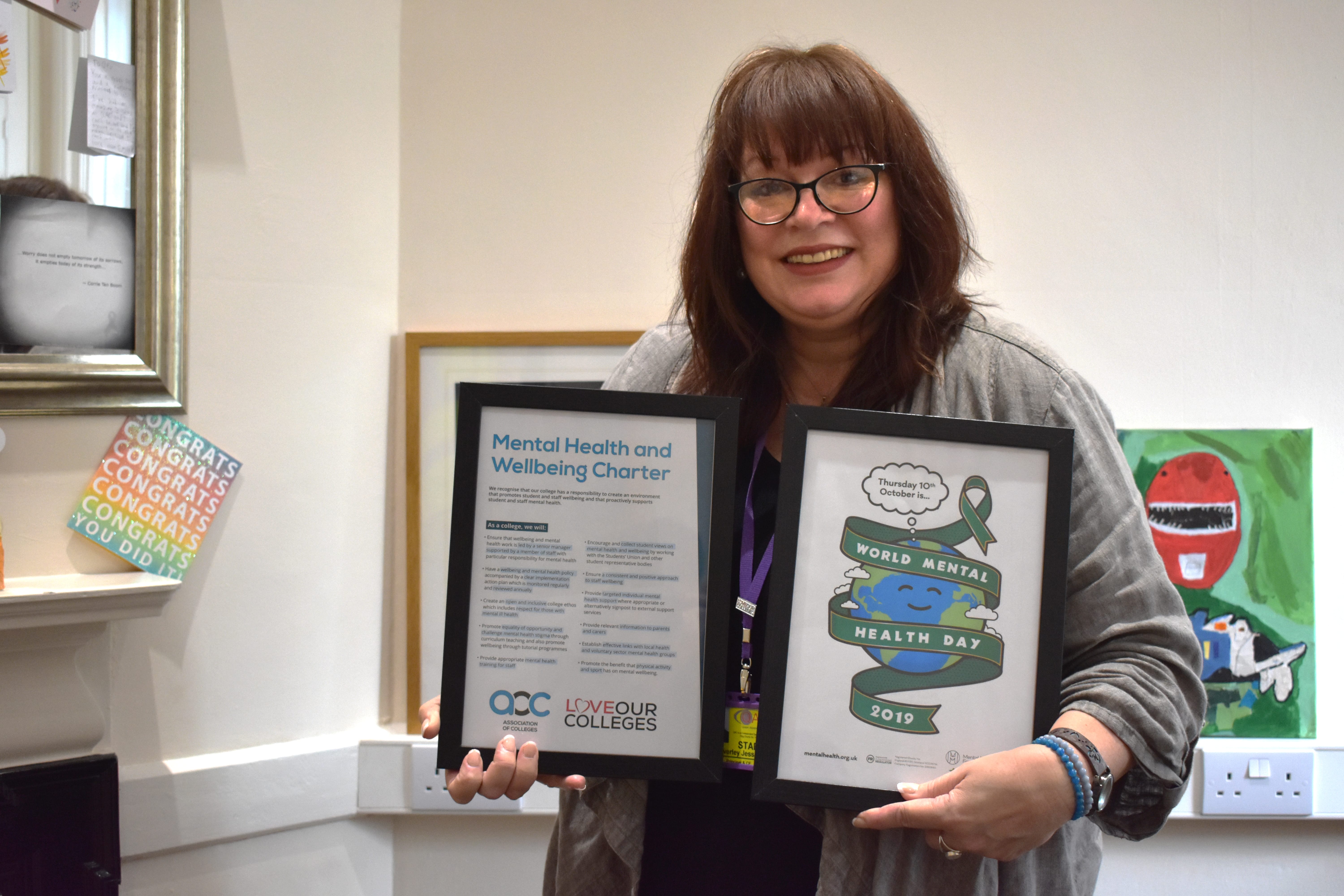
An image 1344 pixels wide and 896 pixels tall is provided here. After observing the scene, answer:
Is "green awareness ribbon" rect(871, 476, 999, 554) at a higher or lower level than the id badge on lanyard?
higher

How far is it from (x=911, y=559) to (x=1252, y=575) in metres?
1.17

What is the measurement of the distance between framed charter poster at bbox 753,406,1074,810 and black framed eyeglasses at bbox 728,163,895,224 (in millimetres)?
236

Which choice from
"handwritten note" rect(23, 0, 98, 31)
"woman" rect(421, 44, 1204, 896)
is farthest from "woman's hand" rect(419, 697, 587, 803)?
"handwritten note" rect(23, 0, 98, 31)

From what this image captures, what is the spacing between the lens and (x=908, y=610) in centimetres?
90

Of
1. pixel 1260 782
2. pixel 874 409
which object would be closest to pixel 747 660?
pixel 874 409

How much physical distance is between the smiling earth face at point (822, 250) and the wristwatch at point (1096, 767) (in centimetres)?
47

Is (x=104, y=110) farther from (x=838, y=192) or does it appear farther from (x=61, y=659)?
(x=838, y=192)

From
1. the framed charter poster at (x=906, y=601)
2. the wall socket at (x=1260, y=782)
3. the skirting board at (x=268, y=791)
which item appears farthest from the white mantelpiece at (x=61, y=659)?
the wall socket at (x=1260, y=782)

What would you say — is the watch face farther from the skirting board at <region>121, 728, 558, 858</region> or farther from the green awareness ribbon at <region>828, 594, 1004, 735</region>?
the skirting board at <region>121, 728, 558, 858</region>

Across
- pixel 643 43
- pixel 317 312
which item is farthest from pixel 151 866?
pixel 643 43

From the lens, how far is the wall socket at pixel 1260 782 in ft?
5.59

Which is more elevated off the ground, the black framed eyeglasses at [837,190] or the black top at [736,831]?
the black framed eyeglasses at [837,190]

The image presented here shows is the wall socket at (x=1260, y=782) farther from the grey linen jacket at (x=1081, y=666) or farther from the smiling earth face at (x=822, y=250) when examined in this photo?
the smiling earth face at (x=822, y=250)

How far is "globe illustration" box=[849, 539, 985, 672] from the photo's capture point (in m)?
0.89
